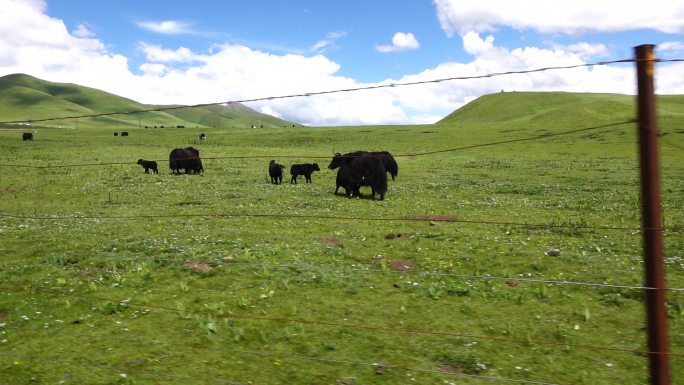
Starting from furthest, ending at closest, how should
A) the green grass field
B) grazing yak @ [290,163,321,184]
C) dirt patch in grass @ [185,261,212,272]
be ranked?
grazing yak @ [290,163,321,184] → dirt patch in grass @ [185,261,212,272] → the green grass field

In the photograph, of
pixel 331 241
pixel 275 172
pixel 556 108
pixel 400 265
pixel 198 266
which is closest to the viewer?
pixel 198 266

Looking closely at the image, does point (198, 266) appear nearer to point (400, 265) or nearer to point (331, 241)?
point (331, 241)

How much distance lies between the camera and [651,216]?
15.9ft

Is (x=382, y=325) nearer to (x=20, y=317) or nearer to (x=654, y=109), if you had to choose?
(x=654, y=109)

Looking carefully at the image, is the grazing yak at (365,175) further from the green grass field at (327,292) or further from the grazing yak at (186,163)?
the grazing yak at (186,163)

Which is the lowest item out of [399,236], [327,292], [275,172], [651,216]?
[327,292]

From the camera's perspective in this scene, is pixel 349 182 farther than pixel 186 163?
No

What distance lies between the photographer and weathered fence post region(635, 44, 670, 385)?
4.84 m

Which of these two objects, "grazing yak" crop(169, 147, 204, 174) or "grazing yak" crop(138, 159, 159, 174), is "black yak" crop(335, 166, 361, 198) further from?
"grazing yak" crop(138, 159, 159, 174)

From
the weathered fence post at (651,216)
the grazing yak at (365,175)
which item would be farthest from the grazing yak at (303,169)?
the weathered fence post at (651,216)

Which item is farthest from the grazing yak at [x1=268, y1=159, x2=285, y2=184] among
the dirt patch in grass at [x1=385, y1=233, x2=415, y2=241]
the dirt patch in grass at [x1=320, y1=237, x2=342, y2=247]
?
the dirt patch in grass at [x1=385, y1=233, x2=415, y2=241]

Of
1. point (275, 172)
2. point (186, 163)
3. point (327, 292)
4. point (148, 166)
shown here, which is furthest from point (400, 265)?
point (148, 166)

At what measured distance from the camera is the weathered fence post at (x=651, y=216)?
4844mm

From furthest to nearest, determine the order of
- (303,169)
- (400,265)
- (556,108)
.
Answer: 1. (556,108)
2. (303,169)
3. (400,265)
